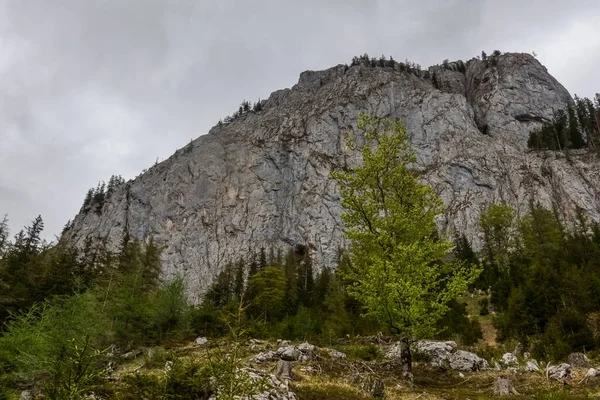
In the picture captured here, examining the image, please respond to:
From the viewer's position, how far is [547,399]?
12414 mm

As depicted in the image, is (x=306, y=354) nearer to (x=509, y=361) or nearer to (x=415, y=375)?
(x=415, y=375)

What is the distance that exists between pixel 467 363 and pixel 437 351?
7.02 ft

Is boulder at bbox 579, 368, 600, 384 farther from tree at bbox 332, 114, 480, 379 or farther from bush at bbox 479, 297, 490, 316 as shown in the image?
bush at bbox 479, 297, 490, 316

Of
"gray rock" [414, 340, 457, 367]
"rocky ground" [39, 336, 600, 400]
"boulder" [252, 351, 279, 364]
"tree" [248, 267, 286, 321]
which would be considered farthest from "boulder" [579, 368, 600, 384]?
"tree" [248, 267, 286, 321]

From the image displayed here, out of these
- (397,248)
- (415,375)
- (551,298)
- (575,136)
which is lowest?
(415,375)

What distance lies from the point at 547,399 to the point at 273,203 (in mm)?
107897

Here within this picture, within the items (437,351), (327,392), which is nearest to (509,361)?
(437,351)

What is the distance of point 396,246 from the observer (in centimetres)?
1733

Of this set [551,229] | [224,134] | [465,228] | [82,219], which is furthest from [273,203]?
[551,229]

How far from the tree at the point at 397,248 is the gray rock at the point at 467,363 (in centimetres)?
420

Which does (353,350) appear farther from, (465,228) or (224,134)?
(224,134)

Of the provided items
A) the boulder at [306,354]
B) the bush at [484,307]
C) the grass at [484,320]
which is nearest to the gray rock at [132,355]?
the boulder at [306,354]

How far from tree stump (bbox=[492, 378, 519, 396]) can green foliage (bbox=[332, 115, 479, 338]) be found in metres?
2.82

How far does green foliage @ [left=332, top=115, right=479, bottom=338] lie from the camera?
16.4 m
